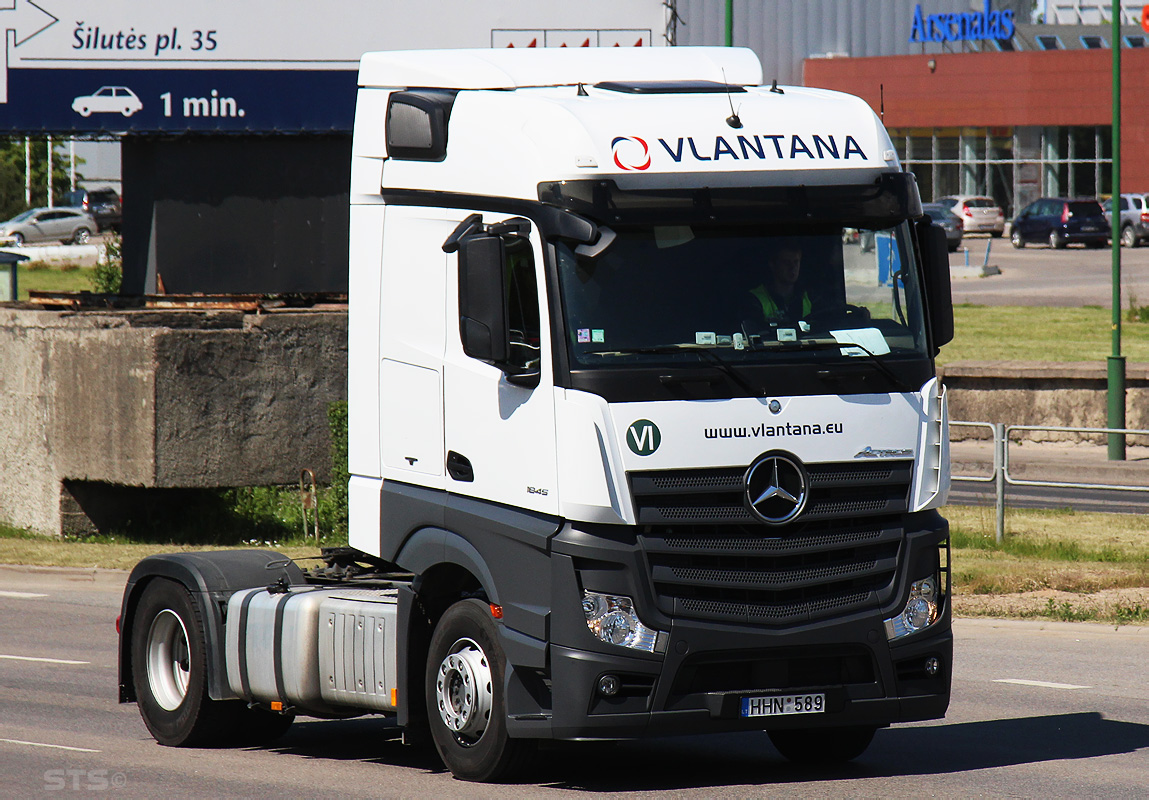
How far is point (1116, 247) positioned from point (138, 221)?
14.8m

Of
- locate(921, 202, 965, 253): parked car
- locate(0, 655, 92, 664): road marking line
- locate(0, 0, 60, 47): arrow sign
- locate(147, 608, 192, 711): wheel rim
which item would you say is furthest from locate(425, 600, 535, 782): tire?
locate(921, 202, 965, 253): parked car

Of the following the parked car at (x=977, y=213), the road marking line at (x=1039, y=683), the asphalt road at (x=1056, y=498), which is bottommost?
the road marking line at (x=1039, y=683)

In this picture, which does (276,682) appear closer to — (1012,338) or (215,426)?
(215,426)

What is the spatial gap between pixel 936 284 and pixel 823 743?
2559mm

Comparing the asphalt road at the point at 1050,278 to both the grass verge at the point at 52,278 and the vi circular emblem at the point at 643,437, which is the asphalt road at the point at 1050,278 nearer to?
the grass verge at the point at 52,278

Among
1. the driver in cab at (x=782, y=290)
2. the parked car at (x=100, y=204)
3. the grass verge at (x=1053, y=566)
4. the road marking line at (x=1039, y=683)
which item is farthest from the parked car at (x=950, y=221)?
the driver in cab at (x=782, y=290)

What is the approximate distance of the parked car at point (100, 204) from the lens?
7469cm

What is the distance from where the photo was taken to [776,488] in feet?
26.1

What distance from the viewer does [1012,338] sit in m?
35.1

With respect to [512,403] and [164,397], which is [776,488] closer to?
[512,403]

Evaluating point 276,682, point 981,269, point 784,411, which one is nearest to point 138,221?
point 276,682

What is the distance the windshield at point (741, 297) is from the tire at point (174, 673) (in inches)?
135

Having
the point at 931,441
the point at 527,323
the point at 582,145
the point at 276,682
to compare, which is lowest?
the point at 276,682

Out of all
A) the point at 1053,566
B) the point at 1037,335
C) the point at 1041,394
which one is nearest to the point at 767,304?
the point at 1053,566
